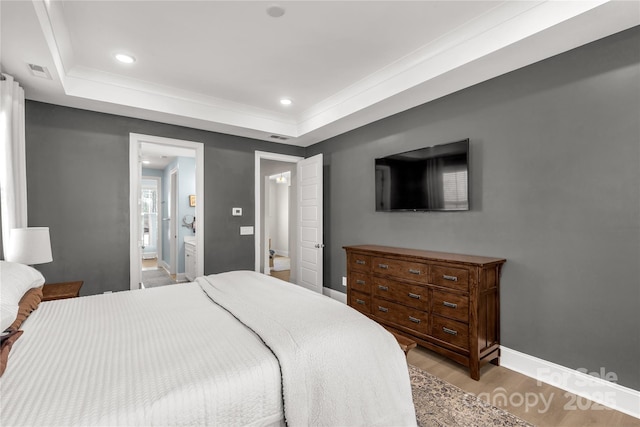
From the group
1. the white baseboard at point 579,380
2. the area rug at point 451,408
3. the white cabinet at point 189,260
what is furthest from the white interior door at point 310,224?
the white baseboard at point 579,380

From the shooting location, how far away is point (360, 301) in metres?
3.49

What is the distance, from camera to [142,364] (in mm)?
1240

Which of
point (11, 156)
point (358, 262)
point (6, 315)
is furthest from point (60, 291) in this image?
point (358, 262)

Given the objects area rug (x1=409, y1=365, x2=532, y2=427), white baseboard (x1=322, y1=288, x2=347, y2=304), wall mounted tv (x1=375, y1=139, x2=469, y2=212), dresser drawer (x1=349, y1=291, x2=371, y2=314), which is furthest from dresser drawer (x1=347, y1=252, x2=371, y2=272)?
area rug (x1=409, y1=365, x2=532, y2=427)

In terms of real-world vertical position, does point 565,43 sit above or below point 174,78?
below

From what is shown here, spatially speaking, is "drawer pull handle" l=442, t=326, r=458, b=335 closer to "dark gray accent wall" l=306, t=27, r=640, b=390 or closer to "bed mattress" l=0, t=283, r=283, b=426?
"dark gray accent wall" l=306, t=27, r=640, b=390

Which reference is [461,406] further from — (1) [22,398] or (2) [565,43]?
(2) [565,43]

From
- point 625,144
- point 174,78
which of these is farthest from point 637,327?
point 174,78

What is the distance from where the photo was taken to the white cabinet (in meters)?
5.47

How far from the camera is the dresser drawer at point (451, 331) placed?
2.51 m

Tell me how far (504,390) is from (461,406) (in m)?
0.47

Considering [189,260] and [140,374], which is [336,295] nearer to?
[189,260]

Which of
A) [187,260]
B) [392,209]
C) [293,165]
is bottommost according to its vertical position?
[187,260]

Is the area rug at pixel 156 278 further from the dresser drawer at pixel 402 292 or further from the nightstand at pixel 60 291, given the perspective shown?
the dresser drawer at pixel 402 292
